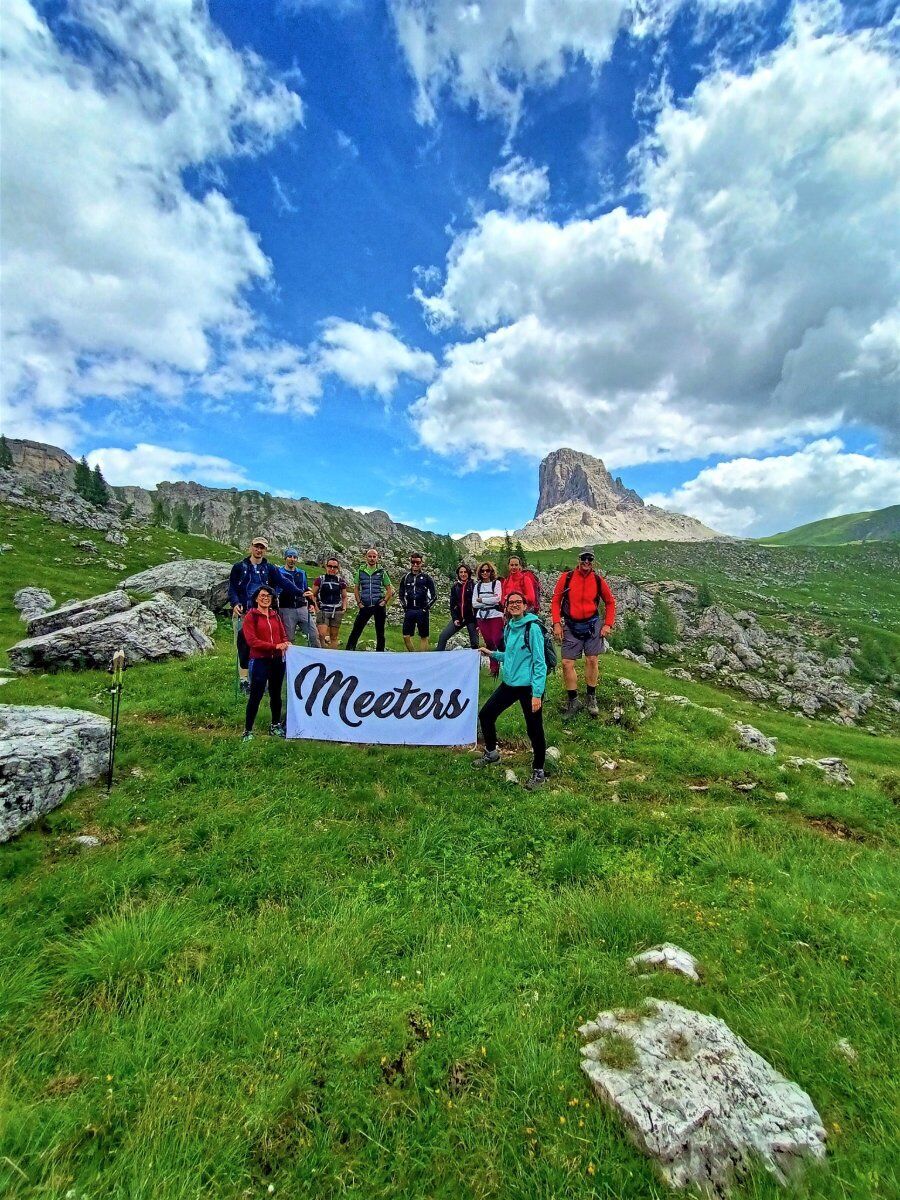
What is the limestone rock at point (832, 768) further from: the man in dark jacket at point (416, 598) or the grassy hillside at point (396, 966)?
the man in dark jacket at point (416, 598)

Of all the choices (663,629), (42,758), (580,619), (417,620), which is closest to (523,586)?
(580,619)

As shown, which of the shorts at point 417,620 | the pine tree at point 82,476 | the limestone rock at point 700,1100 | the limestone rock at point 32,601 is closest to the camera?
the limestone rock at point 700,1100

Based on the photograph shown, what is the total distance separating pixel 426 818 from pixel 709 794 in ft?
19.3

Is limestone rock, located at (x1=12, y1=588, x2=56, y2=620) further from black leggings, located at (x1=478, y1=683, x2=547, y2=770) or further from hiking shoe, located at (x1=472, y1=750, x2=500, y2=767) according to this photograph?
black leggings, located at (x1=478, y1=683, x2=547, y2=770)

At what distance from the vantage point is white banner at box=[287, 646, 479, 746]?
1059cm

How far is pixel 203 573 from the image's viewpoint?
28.8 m

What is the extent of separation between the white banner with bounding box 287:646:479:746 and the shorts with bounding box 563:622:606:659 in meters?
3.06

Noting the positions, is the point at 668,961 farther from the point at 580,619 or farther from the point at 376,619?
the point at 376,619

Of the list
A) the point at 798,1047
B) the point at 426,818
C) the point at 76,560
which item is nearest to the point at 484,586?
the point at 426,818

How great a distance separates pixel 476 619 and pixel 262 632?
593 cm

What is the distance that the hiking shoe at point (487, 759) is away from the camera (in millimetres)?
9979

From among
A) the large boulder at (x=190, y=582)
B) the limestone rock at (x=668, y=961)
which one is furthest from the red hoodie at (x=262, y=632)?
the large boulder at (x=190, y=582)

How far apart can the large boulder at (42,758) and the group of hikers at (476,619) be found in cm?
273

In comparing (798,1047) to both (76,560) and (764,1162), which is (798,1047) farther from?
(76,560)
